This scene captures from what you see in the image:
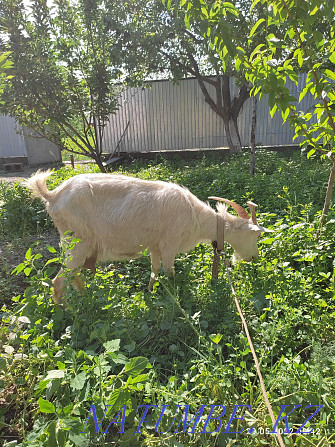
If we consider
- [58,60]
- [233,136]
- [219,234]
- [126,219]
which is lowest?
[219,234]

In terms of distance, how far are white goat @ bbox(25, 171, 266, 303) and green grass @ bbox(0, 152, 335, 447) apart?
1.17 feet

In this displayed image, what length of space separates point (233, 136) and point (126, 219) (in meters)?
9.36

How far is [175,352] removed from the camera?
222 cm

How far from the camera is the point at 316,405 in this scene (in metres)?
1.68

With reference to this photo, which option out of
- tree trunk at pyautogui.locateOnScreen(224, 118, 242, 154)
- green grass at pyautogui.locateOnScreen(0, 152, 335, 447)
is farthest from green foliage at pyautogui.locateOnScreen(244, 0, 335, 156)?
tree trunk at pyautogui.locateOnScreen(224, 118, 242, 154)

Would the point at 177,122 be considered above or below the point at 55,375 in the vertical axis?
above

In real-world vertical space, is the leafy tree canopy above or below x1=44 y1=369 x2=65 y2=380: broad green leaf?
above

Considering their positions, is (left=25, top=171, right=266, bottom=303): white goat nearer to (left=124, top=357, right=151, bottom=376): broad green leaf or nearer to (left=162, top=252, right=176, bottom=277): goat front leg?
(left=162, top=252, right=176, bottom=277): goat front leg

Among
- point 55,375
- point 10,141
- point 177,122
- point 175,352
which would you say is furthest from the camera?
point 10,141

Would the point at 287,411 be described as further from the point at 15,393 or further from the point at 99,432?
the point at 15,393

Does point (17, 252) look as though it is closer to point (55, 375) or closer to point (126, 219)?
point (126, 219)

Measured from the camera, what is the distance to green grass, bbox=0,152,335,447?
1.57 m

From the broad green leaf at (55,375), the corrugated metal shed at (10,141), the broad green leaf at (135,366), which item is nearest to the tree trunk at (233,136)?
the corrugated metal shed at (10,141)

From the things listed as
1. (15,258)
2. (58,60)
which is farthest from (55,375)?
(58,60)
